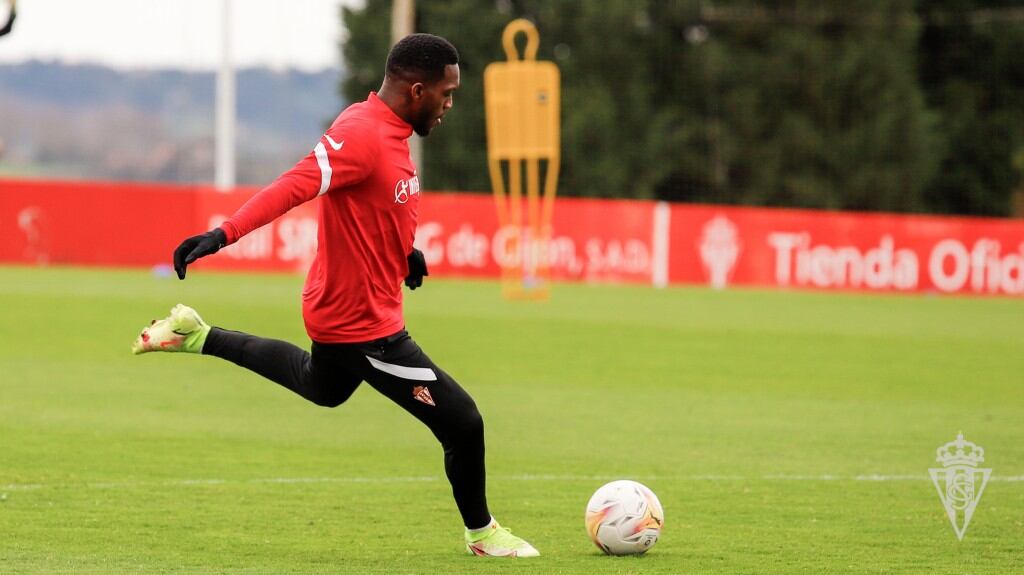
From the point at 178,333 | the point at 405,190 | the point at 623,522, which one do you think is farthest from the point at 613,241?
the point at 405,190

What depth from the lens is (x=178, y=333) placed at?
24.1ft

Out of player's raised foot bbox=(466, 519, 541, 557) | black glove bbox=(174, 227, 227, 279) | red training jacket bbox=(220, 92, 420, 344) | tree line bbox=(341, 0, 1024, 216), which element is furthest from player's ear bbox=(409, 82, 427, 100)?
tree line bbox=(341, 0, 1024, 216)

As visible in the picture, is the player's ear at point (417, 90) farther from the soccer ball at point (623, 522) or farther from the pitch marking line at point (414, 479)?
the pitch marking line at point (414, 479)

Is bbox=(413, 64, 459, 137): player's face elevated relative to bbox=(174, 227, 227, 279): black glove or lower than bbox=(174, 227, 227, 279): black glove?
elevated

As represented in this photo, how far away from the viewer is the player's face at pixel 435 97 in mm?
6730

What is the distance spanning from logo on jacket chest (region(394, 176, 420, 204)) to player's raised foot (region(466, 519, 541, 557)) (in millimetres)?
1453

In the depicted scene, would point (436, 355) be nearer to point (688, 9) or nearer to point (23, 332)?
point (23, 332)

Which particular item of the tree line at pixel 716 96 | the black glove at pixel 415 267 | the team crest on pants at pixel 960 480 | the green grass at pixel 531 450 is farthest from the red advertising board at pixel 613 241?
the black glove at pixel 415 267

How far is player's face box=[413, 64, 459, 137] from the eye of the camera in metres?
6.73

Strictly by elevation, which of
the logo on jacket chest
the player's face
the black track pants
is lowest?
the black track pants

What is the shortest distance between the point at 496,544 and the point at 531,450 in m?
3.59

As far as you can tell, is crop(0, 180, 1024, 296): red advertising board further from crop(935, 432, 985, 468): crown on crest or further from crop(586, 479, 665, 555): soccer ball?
crop(586, 479, 665, 555): soccer ball

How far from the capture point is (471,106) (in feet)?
160

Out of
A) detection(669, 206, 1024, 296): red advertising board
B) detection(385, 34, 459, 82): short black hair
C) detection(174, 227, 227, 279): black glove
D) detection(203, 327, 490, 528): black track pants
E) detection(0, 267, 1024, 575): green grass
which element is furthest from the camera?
detection(669, 206, 1024, 296): red advertising board
